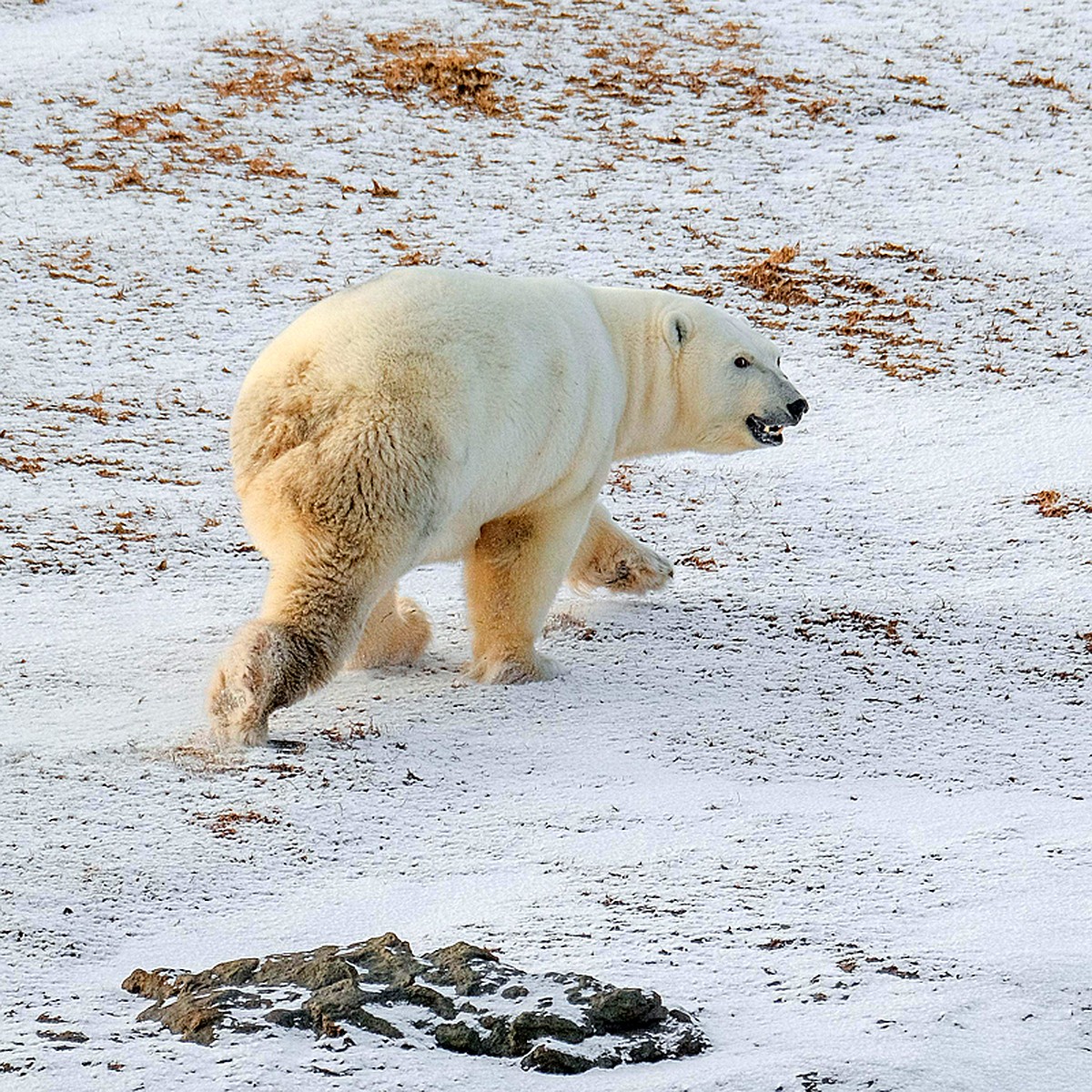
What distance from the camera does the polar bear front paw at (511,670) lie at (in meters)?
5.74

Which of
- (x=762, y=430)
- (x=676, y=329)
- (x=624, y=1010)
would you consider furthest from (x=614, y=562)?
(x=624, y=1010)

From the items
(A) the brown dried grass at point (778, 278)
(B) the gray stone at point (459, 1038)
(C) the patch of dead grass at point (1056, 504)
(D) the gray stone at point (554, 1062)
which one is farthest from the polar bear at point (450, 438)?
(A) the brown dried grass at point (778, 278)

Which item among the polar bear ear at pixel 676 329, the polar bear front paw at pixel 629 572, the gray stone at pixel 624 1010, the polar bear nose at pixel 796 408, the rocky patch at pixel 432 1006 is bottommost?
the polar bear front paw at pixel 629 572

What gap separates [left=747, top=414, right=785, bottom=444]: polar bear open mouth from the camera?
21.1 ft

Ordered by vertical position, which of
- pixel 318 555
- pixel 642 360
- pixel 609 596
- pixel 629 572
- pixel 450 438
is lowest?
pixel 609 596

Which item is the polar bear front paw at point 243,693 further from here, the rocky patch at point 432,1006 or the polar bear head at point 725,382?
the polar bear head at point 725,382

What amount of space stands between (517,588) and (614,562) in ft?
3.25

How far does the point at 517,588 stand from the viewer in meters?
5.80

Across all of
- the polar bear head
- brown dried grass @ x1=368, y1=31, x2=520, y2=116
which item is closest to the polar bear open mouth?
the polar bear head

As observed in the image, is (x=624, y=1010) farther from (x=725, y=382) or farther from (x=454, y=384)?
(x=725, y=382)

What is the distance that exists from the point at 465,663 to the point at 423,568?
161 cm

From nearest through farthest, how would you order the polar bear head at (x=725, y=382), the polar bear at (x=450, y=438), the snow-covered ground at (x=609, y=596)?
1. the snow-covered ground at (x=609, y=596)
2. the polar bear at (x=450, y=438)
3. the polar bear head at (x=725, y=382)

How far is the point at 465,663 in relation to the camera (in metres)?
6.08

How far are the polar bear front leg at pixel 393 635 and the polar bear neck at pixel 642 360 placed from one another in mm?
1119
